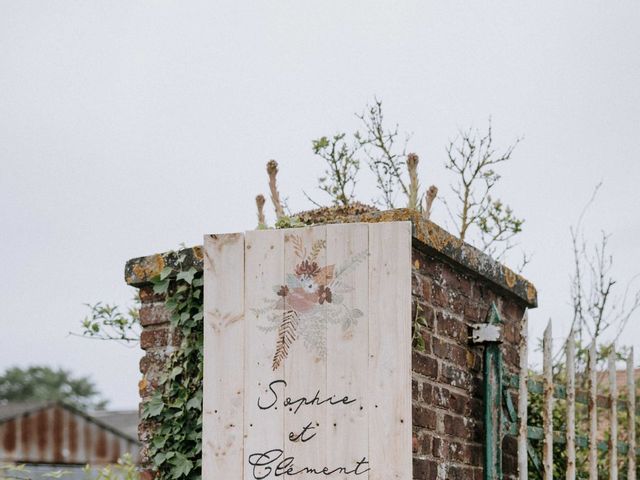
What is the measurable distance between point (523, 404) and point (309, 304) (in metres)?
1.38

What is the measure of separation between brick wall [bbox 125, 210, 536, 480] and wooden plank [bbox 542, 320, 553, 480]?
6.8 inches

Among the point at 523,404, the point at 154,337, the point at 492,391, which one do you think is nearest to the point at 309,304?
the point at 154,337

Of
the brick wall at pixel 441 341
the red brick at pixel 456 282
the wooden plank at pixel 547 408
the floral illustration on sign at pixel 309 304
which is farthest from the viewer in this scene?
the wooden plank at pixel 547 408

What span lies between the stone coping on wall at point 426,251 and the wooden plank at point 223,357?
272 millimetres

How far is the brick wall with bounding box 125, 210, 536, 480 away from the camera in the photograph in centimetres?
384

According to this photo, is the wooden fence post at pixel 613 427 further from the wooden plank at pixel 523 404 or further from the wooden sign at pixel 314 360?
the wooden sign at pixel 314 360

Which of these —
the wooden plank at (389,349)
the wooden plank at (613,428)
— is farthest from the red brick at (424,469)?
the wooden plank at (613,428)

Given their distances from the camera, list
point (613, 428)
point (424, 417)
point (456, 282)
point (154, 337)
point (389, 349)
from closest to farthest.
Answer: point (389, 349)
point (424, 417)
point (456, 282)
point (154, 337)
point (613, 428)

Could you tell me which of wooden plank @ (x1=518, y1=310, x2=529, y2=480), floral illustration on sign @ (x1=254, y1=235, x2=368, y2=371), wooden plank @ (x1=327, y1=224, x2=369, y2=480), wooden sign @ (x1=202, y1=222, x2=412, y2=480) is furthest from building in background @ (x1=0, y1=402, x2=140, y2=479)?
wooden plank @ (x1=327, y1=224, x2=369, y2=480)

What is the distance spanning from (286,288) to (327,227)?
0.29 meters

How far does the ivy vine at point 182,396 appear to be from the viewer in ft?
13.6

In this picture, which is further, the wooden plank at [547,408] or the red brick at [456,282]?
the wooden plank at [547,408]

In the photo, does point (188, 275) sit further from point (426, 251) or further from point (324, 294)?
point (426, 251)

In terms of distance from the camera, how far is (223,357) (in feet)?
12.7
